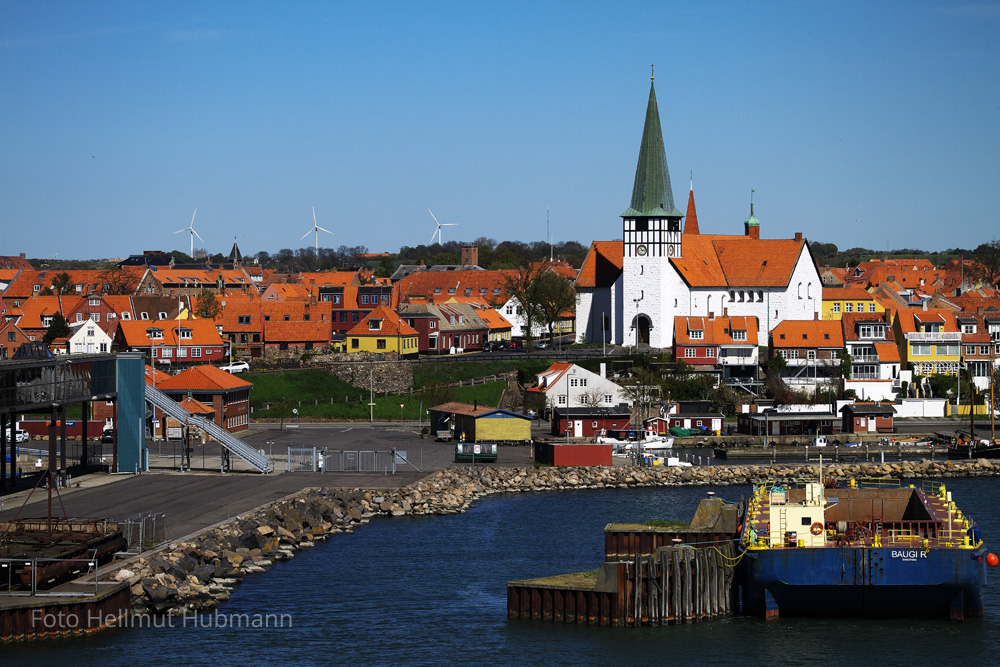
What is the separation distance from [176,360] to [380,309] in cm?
1302

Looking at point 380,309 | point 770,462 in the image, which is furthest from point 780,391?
point 380,309

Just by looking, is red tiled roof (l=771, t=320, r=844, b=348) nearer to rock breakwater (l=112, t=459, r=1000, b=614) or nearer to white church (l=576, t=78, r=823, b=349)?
white church (l=576, t=78, r=823, b=349)

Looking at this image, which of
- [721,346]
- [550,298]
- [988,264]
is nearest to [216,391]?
[721,346]

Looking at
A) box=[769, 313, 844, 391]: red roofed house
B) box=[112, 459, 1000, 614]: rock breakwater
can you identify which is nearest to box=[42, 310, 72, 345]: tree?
box=[769, 313, 844, 391]: red roofed house

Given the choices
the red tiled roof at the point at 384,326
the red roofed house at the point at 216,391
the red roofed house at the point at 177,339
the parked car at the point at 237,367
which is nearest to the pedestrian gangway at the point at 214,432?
the red roofed house at the point at 216,391

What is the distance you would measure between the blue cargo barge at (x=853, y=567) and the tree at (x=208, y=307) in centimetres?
7297

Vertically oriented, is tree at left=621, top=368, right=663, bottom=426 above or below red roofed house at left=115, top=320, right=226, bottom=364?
below

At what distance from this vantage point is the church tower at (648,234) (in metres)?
85.0

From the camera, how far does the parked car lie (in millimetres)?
75875

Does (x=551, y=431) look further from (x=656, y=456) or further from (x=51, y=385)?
(x=51, y=385)

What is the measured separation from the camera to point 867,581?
28.3 meters

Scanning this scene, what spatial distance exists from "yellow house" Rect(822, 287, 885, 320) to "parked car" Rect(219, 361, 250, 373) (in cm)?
4035

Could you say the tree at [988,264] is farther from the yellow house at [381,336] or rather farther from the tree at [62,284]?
the tree at [62,284]

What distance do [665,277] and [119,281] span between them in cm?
A: 5609
